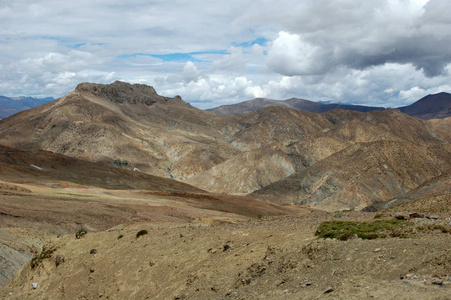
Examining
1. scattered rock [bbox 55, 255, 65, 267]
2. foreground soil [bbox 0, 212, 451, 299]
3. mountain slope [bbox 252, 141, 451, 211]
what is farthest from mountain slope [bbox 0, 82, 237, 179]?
foreground soil [bbox 0, 212, 451, 299]

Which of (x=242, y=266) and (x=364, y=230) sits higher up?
(x=364, y=230)

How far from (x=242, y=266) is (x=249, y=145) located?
15194cm

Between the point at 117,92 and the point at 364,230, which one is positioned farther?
the point at 117,92

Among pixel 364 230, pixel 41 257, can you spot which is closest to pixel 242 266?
pixel 364 230

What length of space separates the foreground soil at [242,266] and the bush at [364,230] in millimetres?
381

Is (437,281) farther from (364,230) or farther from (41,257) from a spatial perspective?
(41,257)

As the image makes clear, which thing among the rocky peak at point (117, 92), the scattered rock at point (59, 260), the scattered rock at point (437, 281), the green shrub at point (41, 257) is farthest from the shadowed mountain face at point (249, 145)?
the scattered rock at point (437, 281)

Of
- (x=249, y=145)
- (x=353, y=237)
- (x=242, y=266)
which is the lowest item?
(x=242, y=266)

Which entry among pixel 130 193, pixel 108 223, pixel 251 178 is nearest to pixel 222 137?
pixel 251 178

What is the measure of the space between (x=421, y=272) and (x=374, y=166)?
71421mm

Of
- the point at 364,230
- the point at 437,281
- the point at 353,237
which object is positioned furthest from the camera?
the point at 364,230

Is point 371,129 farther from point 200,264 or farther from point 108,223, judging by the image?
point 200,264

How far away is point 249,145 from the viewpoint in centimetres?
16488

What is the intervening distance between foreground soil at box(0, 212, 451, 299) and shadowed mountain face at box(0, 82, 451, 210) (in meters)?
56.5
